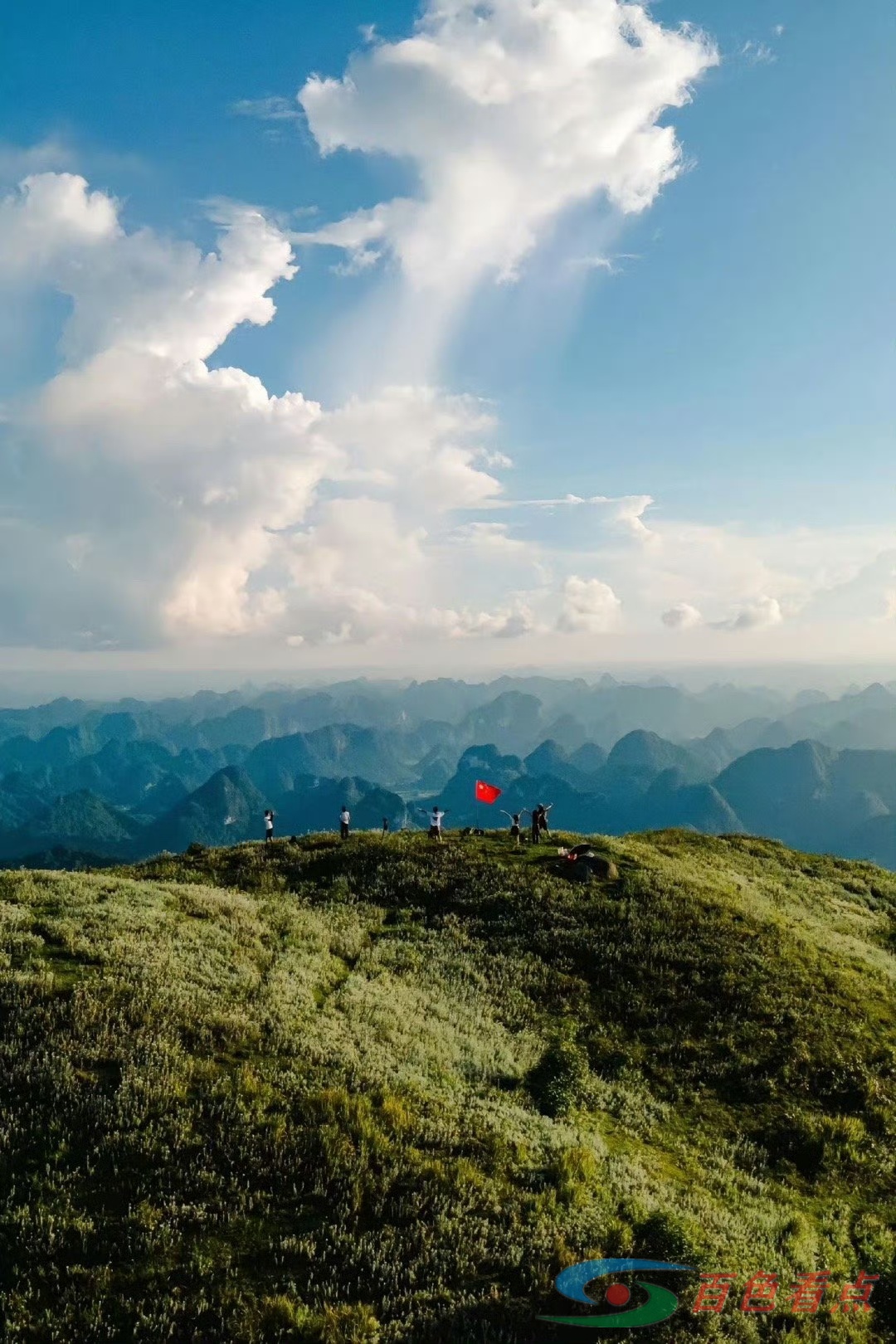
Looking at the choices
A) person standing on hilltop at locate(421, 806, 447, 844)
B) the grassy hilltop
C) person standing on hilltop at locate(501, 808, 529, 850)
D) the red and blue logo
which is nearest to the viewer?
the red and blue logo

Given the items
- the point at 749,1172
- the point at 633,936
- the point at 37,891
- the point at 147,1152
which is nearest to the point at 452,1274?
the point at 147,1152

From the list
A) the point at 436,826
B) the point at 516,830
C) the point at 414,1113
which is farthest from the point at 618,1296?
the point at 516,830

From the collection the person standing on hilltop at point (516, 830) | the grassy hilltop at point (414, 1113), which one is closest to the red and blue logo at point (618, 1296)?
the grassy hilltop at point (414, 1113)

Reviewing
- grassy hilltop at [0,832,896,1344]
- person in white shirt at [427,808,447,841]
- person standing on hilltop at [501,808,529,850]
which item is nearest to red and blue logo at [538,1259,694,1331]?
grassy hilltop at [0,832,896,1344]

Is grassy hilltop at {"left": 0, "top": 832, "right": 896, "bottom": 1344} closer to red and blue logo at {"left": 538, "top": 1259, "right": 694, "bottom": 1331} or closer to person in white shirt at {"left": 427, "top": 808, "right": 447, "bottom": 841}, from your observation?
red and blue logo at {"left": 538, "top": 1259, "right": 694, "bottom": 1331}

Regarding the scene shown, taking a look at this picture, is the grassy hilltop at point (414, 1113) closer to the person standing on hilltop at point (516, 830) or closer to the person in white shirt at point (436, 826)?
the person in white shirt at point (436, 826)

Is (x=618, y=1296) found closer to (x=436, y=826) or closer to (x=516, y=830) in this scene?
(x=436, y=826)
